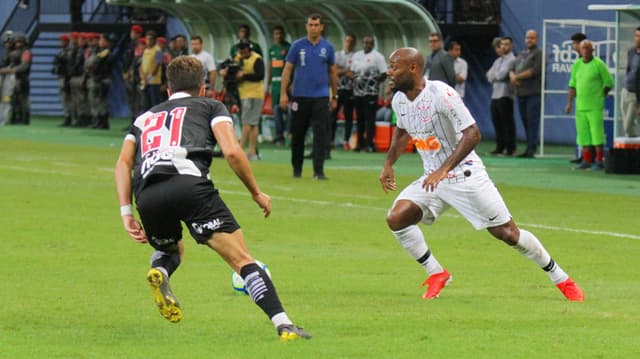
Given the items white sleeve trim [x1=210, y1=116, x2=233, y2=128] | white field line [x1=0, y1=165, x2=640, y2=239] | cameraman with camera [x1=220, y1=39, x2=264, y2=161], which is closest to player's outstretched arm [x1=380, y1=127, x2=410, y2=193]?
white sleeve trim [x1=210, y1=116, x2=233, y2=128]

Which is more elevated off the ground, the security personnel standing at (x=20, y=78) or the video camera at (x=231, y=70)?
the video camera at (x=231, y=70)

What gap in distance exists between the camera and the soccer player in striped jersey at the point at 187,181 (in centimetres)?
898

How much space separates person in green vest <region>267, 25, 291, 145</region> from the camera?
31078mm

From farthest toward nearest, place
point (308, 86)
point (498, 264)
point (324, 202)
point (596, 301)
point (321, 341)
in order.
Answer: point (308, 86), point (324, 202), point (498, 264), point (596, 301), point (321, 341)

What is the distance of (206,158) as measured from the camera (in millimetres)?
9203

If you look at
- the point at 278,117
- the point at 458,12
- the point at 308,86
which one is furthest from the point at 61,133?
the point at 308,86

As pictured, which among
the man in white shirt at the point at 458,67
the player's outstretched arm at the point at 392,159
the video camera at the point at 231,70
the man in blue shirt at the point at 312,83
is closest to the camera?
the player's outstretched arm at the point at 392,159

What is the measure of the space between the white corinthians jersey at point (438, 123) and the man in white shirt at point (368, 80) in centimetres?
1840

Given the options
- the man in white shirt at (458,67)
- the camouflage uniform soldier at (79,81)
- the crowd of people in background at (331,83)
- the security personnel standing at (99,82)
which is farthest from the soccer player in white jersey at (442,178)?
the camouflage uniform soldier at (79,81)

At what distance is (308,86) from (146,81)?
12.1 metres

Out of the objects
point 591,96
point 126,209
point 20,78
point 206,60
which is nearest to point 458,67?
point 206,60

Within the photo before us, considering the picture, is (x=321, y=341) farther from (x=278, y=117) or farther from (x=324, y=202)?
(x=278, y=117)

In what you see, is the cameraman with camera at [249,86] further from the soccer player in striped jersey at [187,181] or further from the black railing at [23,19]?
the black railing at [23,19]

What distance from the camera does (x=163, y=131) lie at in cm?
917
